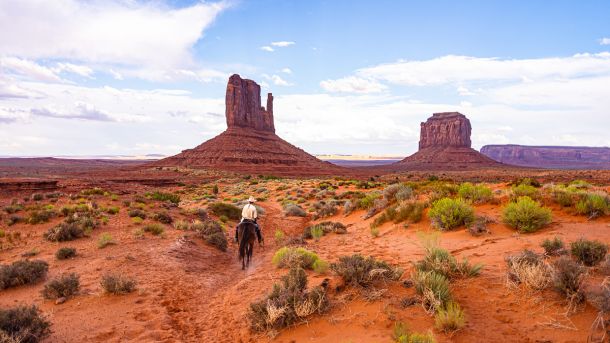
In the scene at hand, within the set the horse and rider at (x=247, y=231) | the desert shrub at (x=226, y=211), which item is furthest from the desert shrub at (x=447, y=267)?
the desert shrub at (x=226, y=211)

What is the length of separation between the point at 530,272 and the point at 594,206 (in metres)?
6.61

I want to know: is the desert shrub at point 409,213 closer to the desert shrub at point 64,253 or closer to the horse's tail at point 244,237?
the horse's tail at point 244,237

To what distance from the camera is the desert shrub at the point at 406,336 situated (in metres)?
4.21

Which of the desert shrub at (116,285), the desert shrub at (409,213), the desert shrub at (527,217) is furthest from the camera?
the desert shrub at (409,213)

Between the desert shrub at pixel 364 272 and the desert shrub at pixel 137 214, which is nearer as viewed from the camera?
the desert shrub at pixel 364 272

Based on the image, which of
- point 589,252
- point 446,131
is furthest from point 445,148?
point 589,252

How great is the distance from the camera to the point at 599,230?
8742 millimetres

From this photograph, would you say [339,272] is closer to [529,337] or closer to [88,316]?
[529,337]

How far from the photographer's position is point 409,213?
44.7 ft

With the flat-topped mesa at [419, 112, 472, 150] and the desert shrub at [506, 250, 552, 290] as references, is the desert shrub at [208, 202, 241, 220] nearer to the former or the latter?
the desert shrub at [506, 250, 552, 290]

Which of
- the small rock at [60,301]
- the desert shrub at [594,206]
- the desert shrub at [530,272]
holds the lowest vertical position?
the small rock at [60,301]

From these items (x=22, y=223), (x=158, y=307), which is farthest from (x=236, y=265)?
(x=22, y=223)

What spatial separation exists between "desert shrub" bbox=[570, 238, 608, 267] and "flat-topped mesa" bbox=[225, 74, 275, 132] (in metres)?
115

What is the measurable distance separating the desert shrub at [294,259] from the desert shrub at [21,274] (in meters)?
5.92
